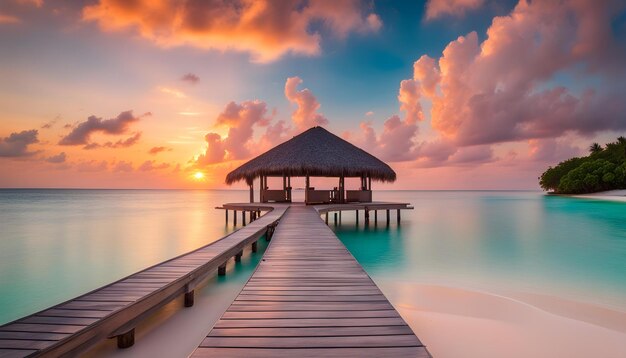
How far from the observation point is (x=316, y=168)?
13547 mm

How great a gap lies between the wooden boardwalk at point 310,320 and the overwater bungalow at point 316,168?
10162 millimetres

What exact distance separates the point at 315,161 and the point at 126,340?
10995 mm

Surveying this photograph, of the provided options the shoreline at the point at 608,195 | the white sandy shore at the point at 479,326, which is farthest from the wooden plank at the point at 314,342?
the shoreline at the point at 608,195

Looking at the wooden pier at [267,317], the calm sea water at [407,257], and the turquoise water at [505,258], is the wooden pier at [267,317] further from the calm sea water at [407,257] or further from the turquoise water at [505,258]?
the turquoise water at [505,258]

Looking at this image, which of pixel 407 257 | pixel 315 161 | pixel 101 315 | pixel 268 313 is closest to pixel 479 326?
pixel 268 313

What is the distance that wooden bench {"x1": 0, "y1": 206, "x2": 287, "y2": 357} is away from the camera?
2.33m

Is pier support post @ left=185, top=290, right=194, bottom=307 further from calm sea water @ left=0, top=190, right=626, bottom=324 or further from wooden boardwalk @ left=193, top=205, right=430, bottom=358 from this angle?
calm sea water @ left=0, top=190, right=626, bottom=324

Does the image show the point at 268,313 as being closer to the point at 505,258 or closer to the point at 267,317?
the point at 267,317

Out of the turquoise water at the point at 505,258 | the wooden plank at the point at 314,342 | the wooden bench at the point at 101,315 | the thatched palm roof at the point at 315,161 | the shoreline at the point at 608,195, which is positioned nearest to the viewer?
the wooden plank at the point at 314,342

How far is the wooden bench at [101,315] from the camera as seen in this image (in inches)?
91.6

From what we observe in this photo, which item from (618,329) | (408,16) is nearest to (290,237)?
(618,329)

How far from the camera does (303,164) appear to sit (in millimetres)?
13633

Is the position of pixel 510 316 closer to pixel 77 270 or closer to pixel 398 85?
pixel 77 270

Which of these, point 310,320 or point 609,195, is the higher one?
point 310,320
